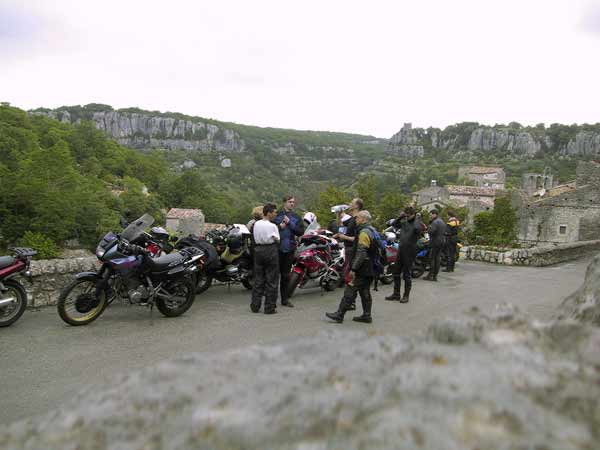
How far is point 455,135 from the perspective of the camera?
17438cm

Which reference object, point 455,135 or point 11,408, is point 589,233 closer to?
point 11,408

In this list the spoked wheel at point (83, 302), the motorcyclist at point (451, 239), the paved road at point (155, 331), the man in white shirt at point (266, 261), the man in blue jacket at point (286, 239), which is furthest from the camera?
the motorcyclist at point (451, 239)

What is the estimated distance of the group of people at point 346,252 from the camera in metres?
7.00

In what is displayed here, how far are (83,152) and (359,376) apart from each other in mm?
95051

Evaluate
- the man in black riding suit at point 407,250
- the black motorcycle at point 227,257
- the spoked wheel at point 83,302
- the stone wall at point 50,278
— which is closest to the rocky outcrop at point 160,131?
the black motorcycle at point 227,257

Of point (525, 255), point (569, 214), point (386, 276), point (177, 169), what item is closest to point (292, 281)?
point (386, 276)

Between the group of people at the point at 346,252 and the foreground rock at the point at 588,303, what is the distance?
144 inches

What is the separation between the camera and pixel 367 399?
4.36ft

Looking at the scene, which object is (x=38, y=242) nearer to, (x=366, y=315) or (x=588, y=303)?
(x=366, y=315)

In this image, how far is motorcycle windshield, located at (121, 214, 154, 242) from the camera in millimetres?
6723

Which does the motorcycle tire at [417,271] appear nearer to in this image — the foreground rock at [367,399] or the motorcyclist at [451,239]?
the motorcyclist at [451,239]

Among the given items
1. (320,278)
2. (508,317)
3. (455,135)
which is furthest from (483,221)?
(455,135)

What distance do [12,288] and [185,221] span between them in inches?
2293

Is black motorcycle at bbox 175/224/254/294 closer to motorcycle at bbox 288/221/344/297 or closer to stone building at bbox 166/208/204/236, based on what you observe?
motorcycle at bbox 288/221/344/297
